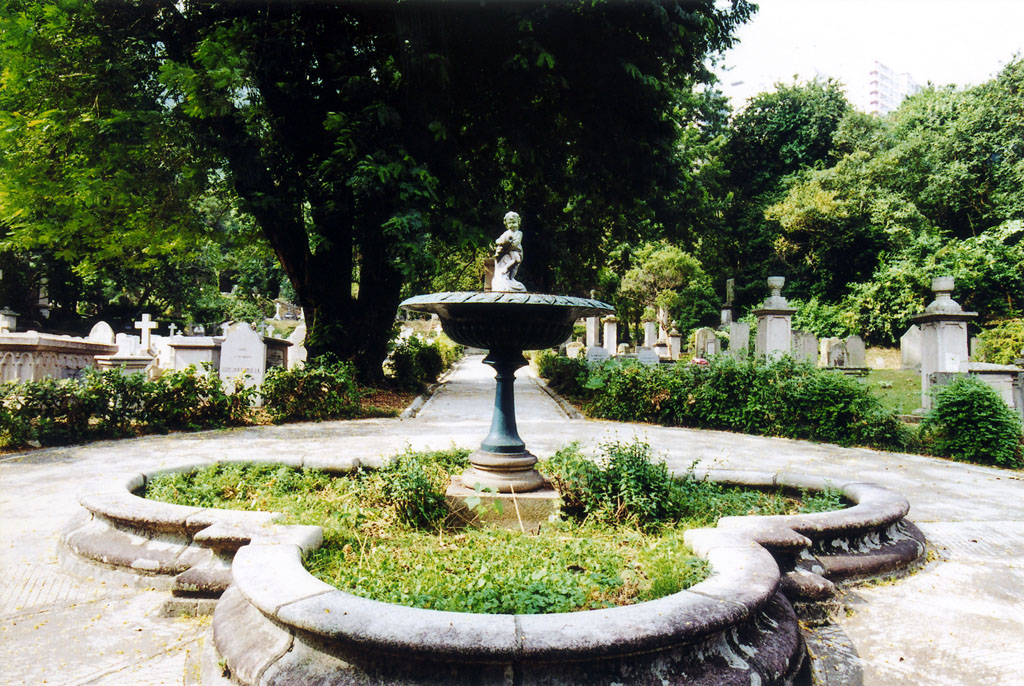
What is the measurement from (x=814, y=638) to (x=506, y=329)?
2.73 m

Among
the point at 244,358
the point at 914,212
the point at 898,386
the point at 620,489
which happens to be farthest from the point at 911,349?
the point at 244,358

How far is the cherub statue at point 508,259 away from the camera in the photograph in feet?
16.6

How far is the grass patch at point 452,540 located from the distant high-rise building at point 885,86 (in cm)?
15040

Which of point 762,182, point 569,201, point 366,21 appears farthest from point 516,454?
point 762,182

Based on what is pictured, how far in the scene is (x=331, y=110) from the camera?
12.1 m

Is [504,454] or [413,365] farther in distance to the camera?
[413,365]

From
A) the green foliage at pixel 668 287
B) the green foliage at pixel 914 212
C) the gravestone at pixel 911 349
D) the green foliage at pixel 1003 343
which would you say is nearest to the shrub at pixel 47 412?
the green foliage at pixel 1003 343

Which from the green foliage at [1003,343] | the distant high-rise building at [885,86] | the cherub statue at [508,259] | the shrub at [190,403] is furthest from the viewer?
the distant high-rise building at [885,86]

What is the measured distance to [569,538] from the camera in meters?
3.97

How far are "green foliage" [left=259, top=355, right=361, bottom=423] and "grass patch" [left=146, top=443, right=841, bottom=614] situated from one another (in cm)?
574

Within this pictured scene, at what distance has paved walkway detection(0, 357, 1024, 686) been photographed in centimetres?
285

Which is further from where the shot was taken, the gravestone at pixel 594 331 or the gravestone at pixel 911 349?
the gravestone at pixel 594 331

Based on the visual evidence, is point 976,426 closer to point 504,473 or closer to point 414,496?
point 504,473

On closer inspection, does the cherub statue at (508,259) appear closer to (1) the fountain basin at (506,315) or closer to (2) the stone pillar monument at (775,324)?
(1) the fountain basin at (506,315)
